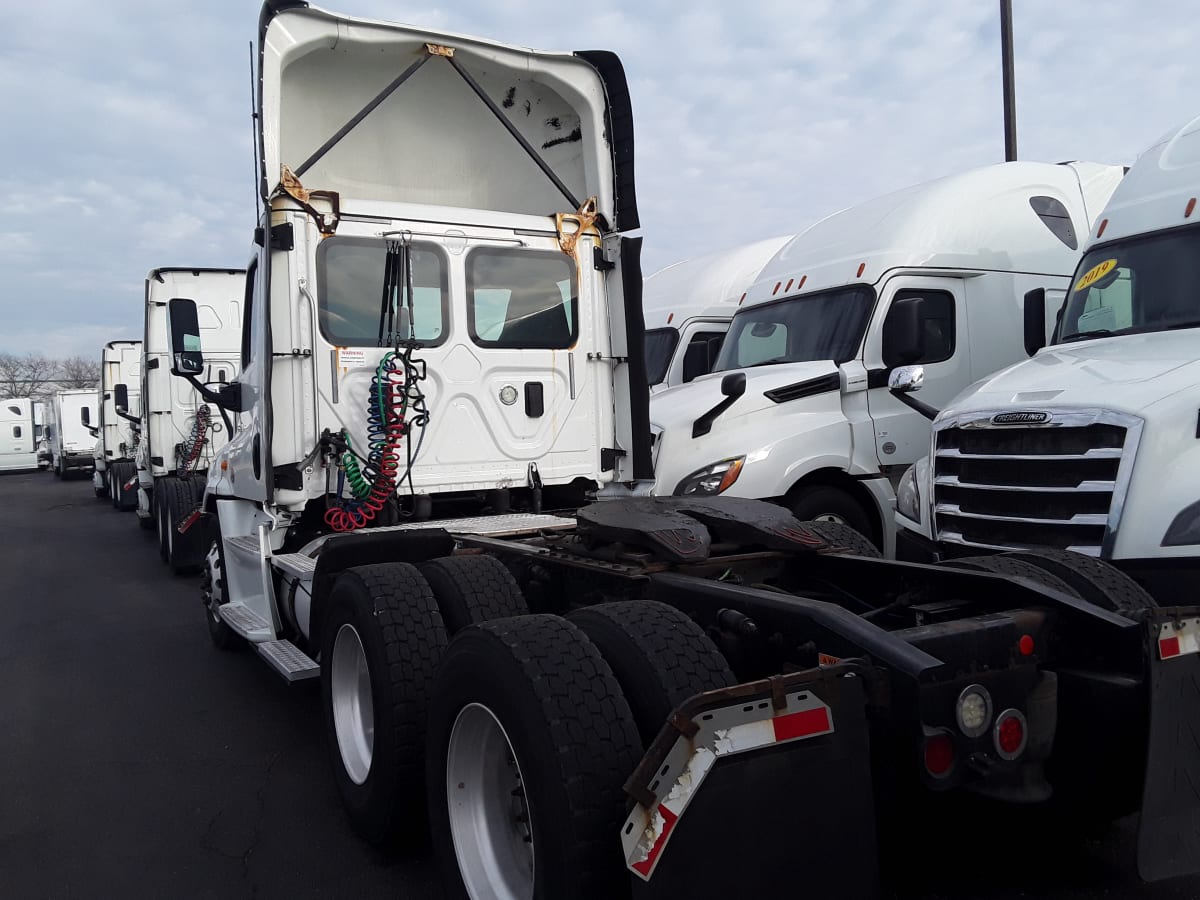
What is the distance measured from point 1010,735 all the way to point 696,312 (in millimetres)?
9412

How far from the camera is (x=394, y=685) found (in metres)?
3.49

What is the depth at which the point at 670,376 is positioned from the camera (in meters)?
11.3

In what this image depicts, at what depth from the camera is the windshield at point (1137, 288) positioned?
5.59 meters

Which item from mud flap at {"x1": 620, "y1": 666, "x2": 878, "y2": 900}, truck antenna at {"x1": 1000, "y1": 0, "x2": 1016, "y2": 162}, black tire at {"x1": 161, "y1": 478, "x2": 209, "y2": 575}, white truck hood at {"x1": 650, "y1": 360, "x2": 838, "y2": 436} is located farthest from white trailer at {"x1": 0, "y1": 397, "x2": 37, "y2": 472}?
mud flap at {"x1": 620, "y1": 666, "x2": 878, "y2": 900}

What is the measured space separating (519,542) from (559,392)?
1.65 metres

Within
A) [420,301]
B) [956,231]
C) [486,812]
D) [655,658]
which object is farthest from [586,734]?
[956,231]

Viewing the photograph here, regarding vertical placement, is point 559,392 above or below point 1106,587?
above

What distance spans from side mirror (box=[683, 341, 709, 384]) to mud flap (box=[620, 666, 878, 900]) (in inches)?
330

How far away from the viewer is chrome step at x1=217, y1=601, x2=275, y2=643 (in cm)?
531

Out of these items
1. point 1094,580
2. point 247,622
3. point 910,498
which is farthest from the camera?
point 910,498

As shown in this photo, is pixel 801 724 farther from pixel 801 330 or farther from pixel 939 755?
pixel 801 330

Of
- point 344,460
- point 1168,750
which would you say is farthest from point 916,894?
point 344,460

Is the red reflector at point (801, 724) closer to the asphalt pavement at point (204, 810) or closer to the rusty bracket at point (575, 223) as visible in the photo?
the asphalt pavement at point (204, 810)

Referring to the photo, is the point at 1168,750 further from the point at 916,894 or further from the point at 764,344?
the point at 764,344
